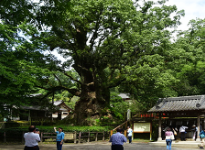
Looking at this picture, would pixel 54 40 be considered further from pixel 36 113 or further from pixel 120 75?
pixel 36 113

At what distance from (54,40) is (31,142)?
18670 mm

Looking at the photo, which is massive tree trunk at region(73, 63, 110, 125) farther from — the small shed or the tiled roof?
the small shed

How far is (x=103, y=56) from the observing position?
86.7ft

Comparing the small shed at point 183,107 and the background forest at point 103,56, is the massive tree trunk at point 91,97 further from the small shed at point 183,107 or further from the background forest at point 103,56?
the small shed at point 183,107

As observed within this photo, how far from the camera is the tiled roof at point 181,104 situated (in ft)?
71.4

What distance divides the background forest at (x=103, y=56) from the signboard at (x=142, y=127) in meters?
3.44

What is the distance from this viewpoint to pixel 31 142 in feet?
27.3

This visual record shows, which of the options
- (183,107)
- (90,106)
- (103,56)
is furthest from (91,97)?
(183,107)

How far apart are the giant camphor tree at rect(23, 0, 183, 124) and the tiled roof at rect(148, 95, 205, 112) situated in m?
3.57

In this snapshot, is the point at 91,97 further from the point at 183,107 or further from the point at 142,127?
the point at 183,107

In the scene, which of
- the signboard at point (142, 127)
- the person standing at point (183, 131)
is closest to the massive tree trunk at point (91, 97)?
the signboard at point (142, 127)

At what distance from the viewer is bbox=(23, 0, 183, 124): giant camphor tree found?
22734mm

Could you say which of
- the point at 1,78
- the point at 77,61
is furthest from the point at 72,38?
the point at 1,78

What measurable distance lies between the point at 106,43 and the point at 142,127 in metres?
9.84
